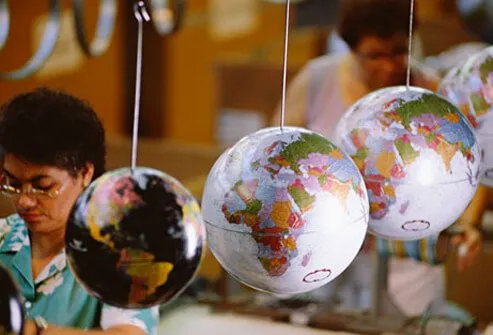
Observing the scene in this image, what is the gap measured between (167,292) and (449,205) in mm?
582

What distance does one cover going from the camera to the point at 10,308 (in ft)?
4.96

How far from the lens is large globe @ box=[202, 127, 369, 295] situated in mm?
1660

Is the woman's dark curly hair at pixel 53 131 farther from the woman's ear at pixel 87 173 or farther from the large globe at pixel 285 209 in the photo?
the large globe at pixel 285 209

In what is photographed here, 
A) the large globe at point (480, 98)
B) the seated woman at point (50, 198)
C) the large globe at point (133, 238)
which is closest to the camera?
the large globe at point (133, 238)

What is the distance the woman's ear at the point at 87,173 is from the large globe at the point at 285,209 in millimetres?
218

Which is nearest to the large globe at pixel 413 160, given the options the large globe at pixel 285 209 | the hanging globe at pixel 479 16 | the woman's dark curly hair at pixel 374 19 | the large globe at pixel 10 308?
the large globe at pixel 285 209

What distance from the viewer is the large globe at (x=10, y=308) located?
1.50 m

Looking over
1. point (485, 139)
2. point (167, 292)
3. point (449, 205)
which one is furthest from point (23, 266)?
point (485, 139)

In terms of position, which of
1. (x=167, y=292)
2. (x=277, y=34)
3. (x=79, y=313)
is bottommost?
(x=277, y=34)

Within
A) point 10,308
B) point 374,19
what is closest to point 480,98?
point 10,308

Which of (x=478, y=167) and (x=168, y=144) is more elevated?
(x=478, y=167)

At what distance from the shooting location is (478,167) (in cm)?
195

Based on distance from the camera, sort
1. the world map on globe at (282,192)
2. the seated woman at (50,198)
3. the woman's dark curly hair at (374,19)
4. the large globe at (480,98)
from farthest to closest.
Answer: the woman's dark curly hair at (374,19) < the large globe at (480,98) < the seated woman at (50,198) < the world map on globe at (282,192)

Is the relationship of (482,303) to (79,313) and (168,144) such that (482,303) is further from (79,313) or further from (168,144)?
(79,313)
